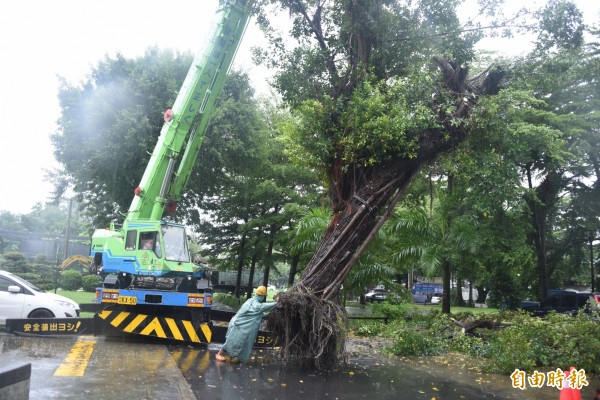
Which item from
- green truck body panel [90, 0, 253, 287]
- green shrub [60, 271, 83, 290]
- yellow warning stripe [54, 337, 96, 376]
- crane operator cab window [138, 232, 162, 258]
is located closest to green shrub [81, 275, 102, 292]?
green shrub [60, 271, 83, 290]

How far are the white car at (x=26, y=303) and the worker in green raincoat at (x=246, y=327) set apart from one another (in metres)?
5.58

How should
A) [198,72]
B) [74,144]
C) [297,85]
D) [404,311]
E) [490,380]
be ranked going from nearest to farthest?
[490,380] < [297,85] < [198,72] < [404,311] < [74,144]

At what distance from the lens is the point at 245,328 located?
31.3 ft

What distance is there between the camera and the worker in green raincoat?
31.4 ft

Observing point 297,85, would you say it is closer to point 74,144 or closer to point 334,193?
point 334,193

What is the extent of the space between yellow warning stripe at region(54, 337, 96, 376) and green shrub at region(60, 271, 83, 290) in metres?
17.6

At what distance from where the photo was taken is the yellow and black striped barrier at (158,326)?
444 inches

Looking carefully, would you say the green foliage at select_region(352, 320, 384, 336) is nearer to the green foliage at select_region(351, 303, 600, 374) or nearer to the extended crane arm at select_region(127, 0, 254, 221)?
the green foliage at select_region(351, 303, 600, 374)

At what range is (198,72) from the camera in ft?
44.1

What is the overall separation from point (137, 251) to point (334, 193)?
16.5 feet

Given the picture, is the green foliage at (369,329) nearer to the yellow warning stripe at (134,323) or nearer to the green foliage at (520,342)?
the green foliage at (520,342)

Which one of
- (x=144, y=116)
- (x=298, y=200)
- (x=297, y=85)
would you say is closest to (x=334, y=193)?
(x=297, y=85)

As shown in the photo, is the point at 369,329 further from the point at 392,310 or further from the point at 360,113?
the point at 360,113

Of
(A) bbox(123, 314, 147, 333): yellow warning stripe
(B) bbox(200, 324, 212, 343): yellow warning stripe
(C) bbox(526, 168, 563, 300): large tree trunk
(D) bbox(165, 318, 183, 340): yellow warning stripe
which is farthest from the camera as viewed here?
(C) bbox(526, 168, 563, 300): large tree trunk
